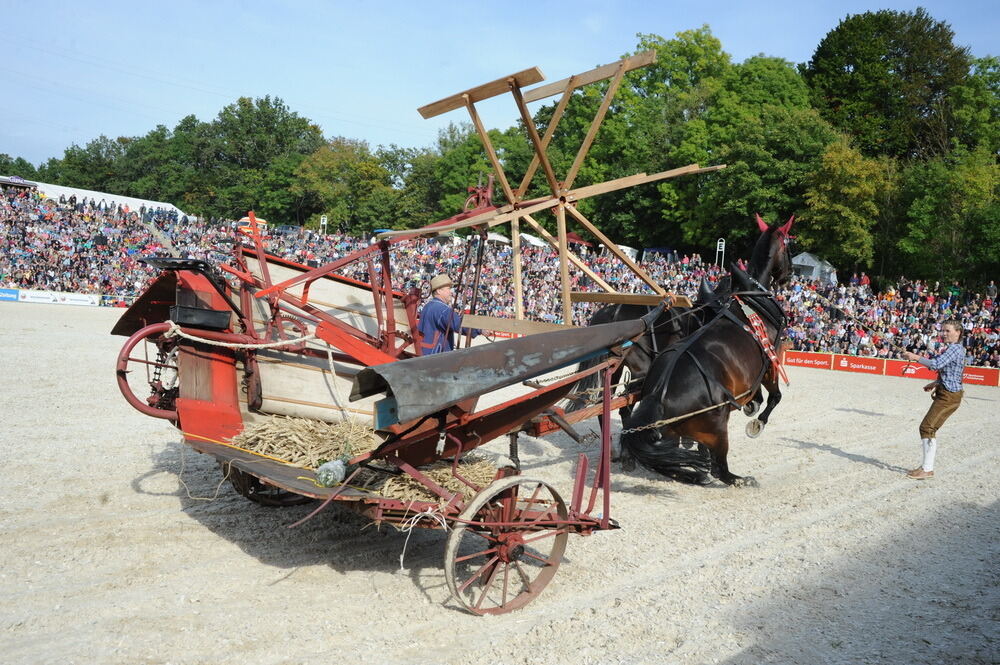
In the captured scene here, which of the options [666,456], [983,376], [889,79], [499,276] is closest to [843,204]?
[983,376]

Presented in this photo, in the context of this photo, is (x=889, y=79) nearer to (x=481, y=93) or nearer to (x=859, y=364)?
(x=859, y=364)

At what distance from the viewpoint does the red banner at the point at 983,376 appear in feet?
60.5

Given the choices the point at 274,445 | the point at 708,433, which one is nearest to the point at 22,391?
the point at 274,445

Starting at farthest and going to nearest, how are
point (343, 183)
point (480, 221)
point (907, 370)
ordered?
point (343, 183), point (907, 370), point (480, 221)

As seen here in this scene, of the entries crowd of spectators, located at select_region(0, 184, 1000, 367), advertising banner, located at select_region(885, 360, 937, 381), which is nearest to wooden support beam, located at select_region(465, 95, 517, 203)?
crowd of spectators, located at select_region(0, 184, 1000, 367)

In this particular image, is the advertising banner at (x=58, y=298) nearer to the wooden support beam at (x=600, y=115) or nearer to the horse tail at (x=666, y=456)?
the wooden support beam at (x=600, y=115)

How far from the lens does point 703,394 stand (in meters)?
6.21

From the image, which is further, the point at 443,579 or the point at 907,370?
the point at 907,370

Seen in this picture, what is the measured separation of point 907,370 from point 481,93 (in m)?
18.2

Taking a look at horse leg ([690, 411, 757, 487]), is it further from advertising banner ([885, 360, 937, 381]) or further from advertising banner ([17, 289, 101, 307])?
advertising banner ([17, 289, 101, 307])

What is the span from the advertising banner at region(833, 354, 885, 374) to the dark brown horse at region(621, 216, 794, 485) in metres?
14.8

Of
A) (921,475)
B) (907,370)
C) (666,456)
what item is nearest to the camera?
(666,456)

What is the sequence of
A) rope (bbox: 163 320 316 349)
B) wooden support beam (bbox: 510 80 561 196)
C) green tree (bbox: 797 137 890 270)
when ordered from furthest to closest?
green tree (bbox: 797 137 890 270)
wooden support beam (bbox: 510 80 561 196)
rope (bbox: 163 320 316 349)

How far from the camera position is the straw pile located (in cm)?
417
